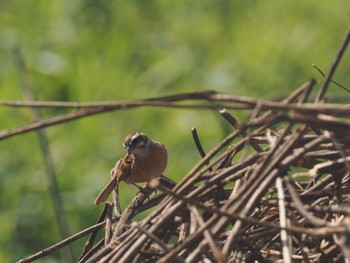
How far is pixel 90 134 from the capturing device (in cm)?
671

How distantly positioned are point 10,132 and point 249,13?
661 centimetres

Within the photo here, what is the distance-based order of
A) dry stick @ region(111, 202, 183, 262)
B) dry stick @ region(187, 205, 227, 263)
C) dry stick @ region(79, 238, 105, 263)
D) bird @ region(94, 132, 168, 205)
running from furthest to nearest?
1. bird @ region(94, 132, 168, 205)
2. dry stick @ region(79, 238, 105, 263)
3. dry stick @ region(111, 202, 183, 262)
4. dry stick @ region(187, 205, 227, 263)

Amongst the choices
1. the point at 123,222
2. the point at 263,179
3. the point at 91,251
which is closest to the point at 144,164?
the point at 91,251

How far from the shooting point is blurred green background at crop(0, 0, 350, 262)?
627 cm

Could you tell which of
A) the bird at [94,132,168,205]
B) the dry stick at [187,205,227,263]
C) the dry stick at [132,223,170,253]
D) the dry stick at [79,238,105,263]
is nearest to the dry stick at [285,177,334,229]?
the dry stick at [187,205,227,263]

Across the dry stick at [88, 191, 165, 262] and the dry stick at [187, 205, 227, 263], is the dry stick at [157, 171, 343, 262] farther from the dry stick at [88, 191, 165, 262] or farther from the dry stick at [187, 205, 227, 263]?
the dry stick at [88, 191, 165, 262]

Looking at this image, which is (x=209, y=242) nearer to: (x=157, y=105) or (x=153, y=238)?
(x=153, y=238)

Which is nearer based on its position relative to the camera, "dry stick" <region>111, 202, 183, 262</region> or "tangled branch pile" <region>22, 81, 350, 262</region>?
"tangled branch pile" <region>22, 81, 350, 262</region>

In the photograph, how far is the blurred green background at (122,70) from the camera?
6.27 metres

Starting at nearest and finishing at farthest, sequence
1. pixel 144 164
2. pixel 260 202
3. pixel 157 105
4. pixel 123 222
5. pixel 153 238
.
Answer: pixel 157 105 < pixel 153 238 < pixel 260 202 < pixel 123 222 < pixel 144 164

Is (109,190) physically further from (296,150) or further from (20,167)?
(20,167)

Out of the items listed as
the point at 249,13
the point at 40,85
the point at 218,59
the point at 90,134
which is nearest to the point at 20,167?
the point at 90,134

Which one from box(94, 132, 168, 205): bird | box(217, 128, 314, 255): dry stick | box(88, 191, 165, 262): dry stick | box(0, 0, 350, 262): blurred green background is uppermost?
box(0, 0, 350, 262): blurred green background

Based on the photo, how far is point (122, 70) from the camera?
7.75 m
